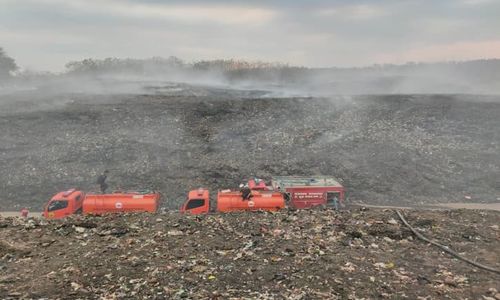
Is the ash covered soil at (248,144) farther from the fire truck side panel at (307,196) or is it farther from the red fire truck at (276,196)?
the fire truck side panel at (307,196)

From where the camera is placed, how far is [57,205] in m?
17.8

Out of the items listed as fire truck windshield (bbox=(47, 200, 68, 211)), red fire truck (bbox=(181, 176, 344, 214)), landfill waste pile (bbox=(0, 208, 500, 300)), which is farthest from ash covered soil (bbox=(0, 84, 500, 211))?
landfill waste pile (bbox=(0, 208, 500, 300))

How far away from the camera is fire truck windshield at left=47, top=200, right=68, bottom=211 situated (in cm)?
1773

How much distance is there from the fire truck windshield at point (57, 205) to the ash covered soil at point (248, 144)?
19.7ft

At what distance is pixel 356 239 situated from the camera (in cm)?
1112

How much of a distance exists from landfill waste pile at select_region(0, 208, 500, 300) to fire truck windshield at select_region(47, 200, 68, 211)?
4559 millimetres

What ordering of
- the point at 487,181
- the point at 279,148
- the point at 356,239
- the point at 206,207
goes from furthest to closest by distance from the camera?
the point at 279,148
the point at 487,181
the point at 206,207
the point at 356,239

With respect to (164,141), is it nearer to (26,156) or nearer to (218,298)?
(26,156)

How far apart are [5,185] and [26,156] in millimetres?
3192

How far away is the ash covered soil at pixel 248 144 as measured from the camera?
998 inches

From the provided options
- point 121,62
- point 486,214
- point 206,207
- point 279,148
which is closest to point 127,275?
point 206,207

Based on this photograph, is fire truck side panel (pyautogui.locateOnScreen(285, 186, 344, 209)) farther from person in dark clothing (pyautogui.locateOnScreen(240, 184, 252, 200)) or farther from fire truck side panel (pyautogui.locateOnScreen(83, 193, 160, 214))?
fire truck side panel (pyautogui.locateOnScreen(83, 193, 160, 214))

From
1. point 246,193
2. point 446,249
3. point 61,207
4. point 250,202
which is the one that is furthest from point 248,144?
point 446,249

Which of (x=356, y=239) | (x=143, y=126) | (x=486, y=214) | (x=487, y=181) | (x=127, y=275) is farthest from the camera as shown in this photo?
(x=143, y=126)
